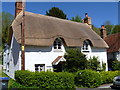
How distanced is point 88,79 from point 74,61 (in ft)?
12.7

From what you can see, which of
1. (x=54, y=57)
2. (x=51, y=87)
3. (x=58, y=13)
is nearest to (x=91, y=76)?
(x=51, y=87)

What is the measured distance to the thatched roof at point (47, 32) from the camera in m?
18.0

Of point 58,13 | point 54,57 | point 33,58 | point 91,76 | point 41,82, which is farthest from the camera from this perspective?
point 58,13

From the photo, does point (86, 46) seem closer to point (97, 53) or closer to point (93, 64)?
point (97, 53)

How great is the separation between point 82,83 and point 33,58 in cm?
590

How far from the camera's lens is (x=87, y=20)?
1166 inches

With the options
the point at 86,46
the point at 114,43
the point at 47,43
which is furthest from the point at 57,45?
the point at 114,43

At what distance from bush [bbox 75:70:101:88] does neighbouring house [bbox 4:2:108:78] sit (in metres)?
3.70

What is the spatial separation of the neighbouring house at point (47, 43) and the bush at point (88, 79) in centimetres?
370

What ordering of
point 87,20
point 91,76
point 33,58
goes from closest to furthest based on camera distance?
point 91,76, point 33,58, point 87,20

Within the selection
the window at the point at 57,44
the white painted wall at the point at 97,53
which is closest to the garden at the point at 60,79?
the white painted wall at the point at 97,53

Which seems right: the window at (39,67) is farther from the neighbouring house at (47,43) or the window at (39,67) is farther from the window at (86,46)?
the window at (86,46)

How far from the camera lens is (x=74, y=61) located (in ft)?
59.7

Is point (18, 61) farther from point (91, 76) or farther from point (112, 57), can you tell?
point (112, 57)
